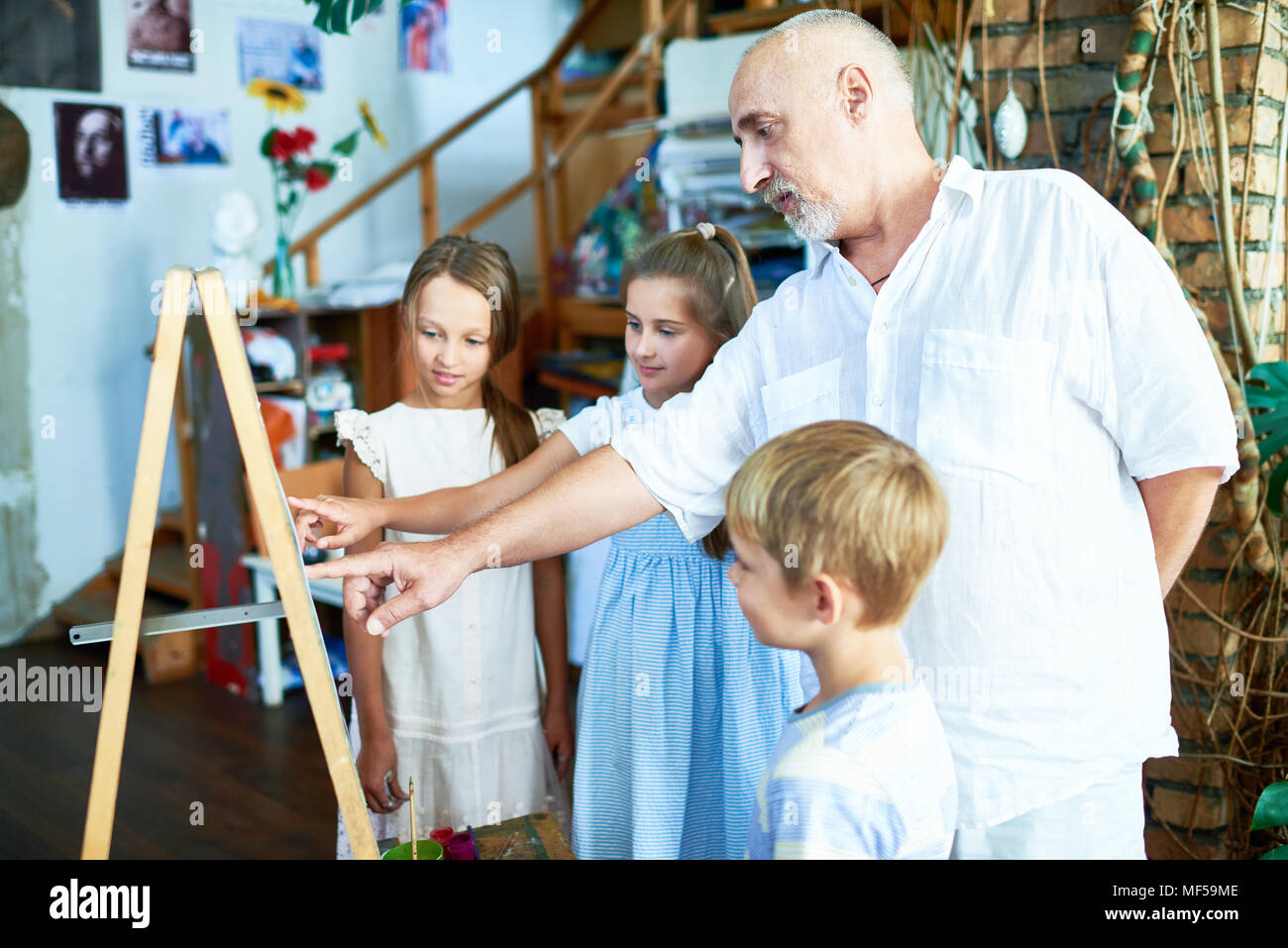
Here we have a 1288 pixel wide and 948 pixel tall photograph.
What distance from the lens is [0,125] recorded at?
14.3 ft

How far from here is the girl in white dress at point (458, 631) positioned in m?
1.84

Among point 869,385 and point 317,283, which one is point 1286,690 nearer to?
point 869,385

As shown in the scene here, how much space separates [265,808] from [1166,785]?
7.26 feet

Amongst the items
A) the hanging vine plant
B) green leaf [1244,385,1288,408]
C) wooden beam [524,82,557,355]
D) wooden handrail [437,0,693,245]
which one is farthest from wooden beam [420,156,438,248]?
green leaf [1244,385,1288,408]

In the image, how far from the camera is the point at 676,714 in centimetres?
168

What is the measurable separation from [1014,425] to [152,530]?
0.92 m

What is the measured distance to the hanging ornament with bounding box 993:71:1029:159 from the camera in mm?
2163

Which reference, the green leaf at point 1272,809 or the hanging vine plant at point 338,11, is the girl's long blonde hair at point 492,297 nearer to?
the hanging vine plant at point 338,11

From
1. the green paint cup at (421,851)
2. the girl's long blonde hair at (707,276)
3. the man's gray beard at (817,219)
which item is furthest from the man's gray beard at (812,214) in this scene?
the green paint cup at (421,851)

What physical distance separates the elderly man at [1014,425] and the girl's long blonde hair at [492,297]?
0.57m
